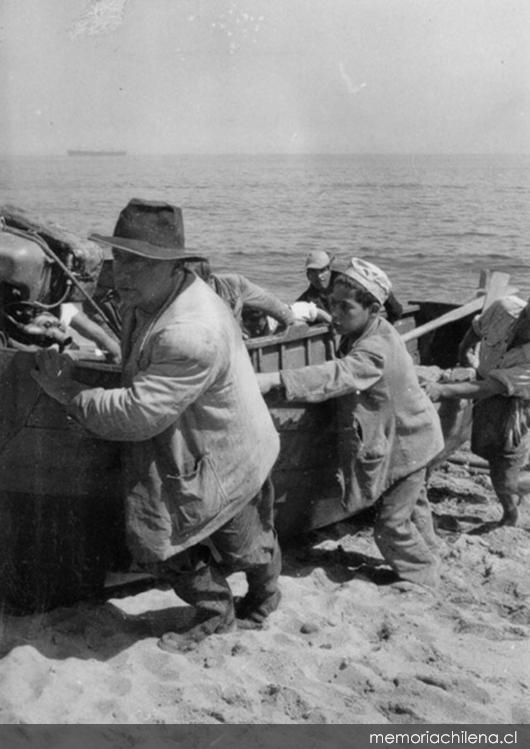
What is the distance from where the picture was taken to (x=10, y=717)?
3994mm

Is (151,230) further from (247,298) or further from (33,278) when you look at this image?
(247,298)

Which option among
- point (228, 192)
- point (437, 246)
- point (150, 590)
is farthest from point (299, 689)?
point (228, 192)

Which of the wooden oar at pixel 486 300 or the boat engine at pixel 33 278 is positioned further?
the wooden oar at pixel 486 300

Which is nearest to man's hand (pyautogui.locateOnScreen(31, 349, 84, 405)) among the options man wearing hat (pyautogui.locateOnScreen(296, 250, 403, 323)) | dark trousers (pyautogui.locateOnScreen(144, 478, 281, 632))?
dark trousers (pyautogui.locateOnScreen(144, 478, 281, 632))

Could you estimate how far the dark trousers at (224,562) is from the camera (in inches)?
176

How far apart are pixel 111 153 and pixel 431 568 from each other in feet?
397

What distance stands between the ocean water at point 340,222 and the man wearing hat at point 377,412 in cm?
812

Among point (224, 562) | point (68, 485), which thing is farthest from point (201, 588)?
point (68, 485)

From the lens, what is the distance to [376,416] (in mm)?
5137

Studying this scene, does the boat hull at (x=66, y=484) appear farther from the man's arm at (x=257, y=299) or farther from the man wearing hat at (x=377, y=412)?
the man's arm at (x=257, y=299)

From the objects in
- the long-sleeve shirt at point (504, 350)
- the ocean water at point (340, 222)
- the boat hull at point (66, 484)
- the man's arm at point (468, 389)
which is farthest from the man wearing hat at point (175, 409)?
the ocean water at point (340, 222)

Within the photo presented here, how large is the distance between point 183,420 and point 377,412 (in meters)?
1.32

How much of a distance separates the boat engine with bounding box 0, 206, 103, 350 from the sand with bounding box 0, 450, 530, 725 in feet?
4.79

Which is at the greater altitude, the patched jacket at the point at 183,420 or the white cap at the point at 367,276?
the white cap at the point at 367,276
